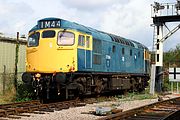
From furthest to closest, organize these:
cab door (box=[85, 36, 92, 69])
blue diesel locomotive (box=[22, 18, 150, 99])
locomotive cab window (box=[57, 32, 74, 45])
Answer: cab door (box=[85, 36, 92, 69]) < locomotive cab window (box=[57, 32, 74, 45]) < blue diesel locomotive (box=[22, 18, 150, 99])

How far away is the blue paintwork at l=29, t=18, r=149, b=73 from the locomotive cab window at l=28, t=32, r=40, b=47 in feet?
1.02

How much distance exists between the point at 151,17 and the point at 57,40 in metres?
13.0

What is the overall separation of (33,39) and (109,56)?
4899mm

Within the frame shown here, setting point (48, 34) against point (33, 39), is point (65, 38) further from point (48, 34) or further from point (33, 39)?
point (33, 39)

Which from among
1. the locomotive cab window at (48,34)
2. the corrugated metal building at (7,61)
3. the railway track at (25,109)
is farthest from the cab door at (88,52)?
the corrugated metal building at (7,61)

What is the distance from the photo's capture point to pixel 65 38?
1592 cm

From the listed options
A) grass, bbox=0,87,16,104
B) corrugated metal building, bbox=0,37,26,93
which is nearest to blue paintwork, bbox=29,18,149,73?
corrugated metal building, bbox=0,37,26,93

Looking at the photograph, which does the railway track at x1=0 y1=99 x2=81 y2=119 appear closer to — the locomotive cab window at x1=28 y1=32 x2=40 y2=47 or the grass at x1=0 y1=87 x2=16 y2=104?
the grass at x1=0 y1=87 x2=16 y2=104

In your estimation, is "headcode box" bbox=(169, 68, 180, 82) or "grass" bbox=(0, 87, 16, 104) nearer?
"grass" bbox=(0, 87, 16, 104)

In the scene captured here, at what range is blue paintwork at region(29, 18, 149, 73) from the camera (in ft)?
53.2

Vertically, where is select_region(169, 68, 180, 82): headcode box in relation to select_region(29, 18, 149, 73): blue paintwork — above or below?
below

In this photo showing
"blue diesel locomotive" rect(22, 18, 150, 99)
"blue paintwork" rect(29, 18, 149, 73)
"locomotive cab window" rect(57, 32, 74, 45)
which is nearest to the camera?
"blue diesel locomotive" rect(22, 18, 150, 99)

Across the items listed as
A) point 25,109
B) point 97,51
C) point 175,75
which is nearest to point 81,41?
point 97,51

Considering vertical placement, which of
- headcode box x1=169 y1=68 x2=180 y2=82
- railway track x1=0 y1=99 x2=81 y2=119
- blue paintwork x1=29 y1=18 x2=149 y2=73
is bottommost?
railway track x1=0 y1=99 x2=81 y2=119
